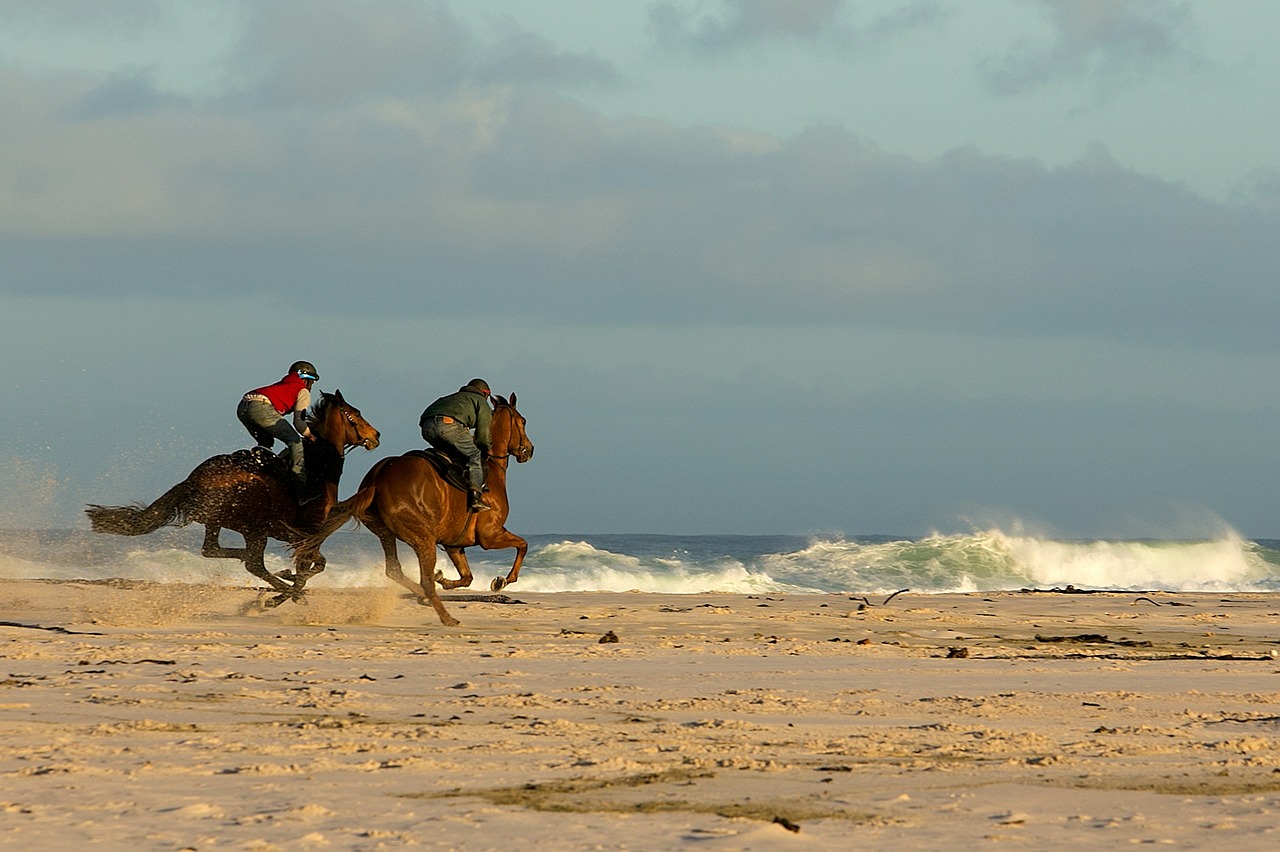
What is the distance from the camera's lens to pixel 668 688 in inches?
351

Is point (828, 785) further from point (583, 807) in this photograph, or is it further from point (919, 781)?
point (583, 807)

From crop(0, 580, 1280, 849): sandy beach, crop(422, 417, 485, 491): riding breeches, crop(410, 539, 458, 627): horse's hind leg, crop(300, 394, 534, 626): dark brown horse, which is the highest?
crop(422, 417, 485, 491): riding breeches

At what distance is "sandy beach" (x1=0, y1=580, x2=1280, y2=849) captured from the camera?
504 centimetres

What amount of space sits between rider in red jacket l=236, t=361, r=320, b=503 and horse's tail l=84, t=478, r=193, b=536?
79cm

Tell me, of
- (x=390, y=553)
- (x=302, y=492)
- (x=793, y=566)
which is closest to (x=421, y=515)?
(x=390, y=553)

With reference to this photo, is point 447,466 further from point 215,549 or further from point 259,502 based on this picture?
point 215,549

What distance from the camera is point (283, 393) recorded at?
1380 cm

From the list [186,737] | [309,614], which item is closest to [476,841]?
[186,737]

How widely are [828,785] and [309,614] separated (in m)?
8.68

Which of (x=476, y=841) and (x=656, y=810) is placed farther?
(x=656, y=810)

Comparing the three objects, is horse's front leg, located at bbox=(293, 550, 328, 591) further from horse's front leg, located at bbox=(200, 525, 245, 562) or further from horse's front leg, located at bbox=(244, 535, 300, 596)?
horse's front leg, located at bbox=(200, 525, 245, 562)

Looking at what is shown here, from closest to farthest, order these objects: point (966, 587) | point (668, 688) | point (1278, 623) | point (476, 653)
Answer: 1. point (668, 688)
2. point (476, 653)
3. point (1278, 623)
4. point (966, 587)

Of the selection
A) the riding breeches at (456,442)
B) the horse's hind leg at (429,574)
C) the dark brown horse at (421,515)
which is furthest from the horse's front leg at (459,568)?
the riding breeches at (456,442)

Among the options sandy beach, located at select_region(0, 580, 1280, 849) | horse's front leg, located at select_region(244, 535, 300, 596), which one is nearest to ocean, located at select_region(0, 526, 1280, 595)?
horse's front leg, located at select_region(244, 535, 300, 596)
